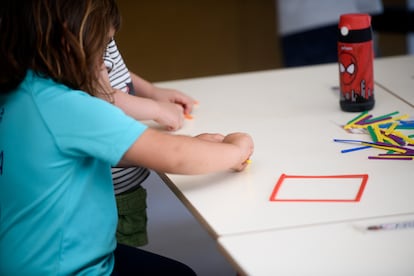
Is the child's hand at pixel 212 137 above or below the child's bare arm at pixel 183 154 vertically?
below

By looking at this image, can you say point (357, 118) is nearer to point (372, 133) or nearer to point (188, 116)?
point (372, 133)

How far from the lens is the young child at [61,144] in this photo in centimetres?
122

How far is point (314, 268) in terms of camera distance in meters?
1.02

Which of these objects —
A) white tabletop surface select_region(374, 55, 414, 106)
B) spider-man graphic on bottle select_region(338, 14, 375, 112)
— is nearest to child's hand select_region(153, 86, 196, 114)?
spider-man graphic on bottle select_region(338, 14, 375, 112)

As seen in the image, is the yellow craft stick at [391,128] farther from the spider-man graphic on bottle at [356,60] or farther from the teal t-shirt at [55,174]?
the teal t-shirt at [55,174]

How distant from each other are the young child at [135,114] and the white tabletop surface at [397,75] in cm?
49

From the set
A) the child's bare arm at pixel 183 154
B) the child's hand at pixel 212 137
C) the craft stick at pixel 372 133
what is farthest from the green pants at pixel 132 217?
the craft stick at pixel 372 133

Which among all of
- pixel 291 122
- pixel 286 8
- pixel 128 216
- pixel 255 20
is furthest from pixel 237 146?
pixel 255 20

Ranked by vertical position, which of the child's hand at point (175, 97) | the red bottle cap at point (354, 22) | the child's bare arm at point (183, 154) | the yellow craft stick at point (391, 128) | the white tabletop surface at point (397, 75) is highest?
the red bottle cap at point (354, 22)

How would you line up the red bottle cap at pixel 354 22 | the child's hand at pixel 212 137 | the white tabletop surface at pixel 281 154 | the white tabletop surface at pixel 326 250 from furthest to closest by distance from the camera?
the red bottle cap at pixel 354 22, the child's hand at pixel 212 137, the white tabletop surface at pixel 281 154, the white tabletop surface at pixel 326 250

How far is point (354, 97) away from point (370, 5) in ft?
4.47

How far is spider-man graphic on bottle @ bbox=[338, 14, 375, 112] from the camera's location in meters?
1.61

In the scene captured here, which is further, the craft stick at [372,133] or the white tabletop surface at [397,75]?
the white tabletop surface at [397,75]

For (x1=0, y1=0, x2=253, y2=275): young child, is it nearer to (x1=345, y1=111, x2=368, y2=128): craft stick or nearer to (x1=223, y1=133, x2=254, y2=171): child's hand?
(x1=223, y1=133, x2=254, y2=171): child's hand
